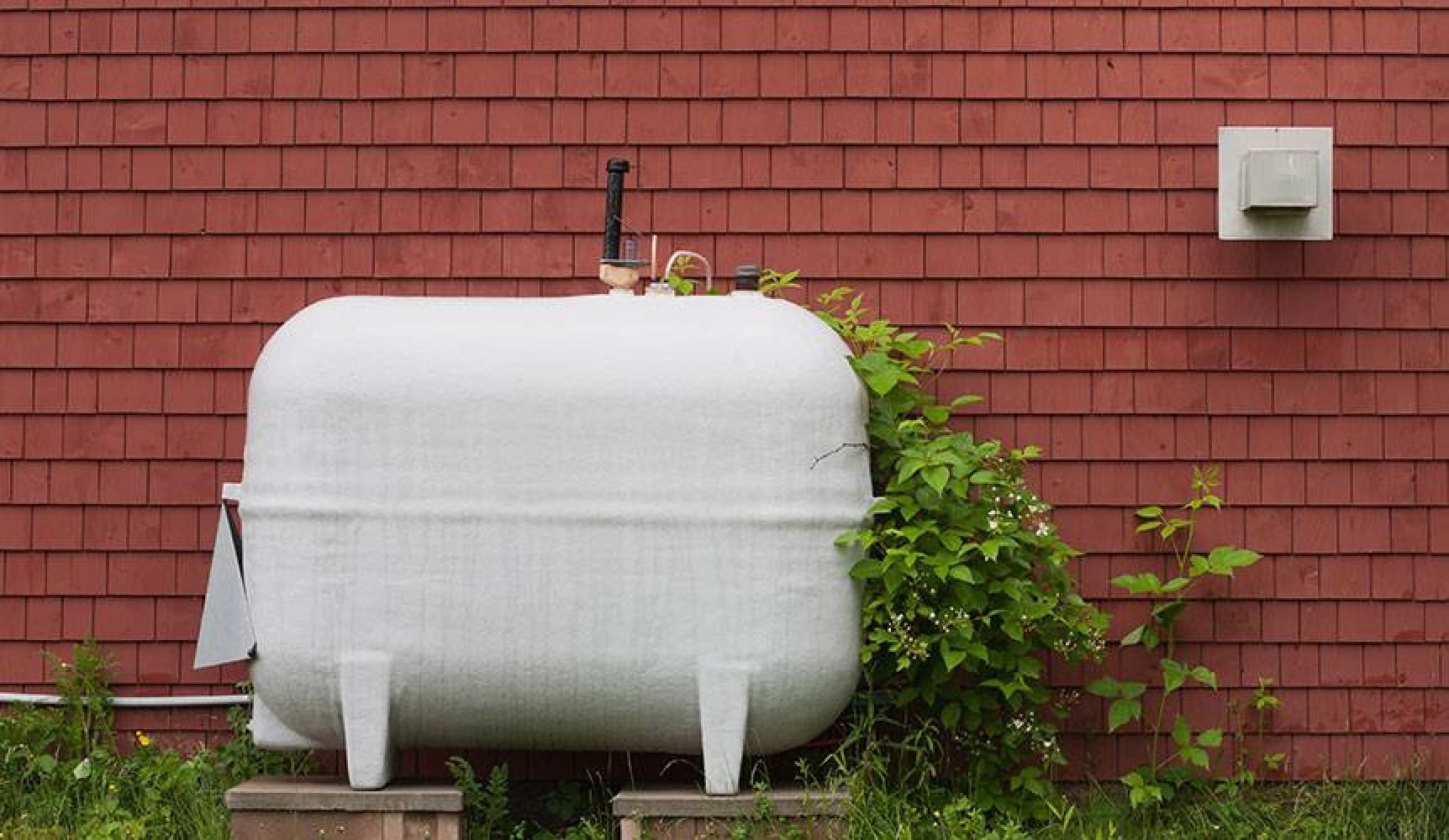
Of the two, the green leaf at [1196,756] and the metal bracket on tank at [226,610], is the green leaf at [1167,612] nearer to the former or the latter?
the green leaf at [1196,756]

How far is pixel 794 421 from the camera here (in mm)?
4281

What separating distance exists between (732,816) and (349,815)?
3.38 ft

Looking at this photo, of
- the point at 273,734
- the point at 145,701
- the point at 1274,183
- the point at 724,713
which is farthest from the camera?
the point at 145,701

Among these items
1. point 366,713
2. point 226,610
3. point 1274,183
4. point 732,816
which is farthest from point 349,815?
point 1274,183

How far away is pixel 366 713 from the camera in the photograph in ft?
14.0

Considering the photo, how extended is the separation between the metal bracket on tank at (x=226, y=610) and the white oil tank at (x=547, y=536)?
0.37ft

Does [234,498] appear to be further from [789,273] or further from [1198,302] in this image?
[1198,302]

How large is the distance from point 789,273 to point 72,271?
2.29 metres

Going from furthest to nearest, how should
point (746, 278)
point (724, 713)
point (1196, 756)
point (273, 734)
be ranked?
point (1196, 756) → point (746, 278) → point (273, 734) → point (724, 713)

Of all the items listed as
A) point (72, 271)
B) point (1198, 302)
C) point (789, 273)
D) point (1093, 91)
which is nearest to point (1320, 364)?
point (1198, 302)

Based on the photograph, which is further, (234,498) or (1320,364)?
(1320,364)

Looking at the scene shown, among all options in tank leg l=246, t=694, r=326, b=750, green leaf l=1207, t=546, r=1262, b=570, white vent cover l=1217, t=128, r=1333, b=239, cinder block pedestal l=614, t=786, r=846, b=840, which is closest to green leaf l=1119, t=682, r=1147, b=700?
green leaf l=1207, t=546, r=1262, b=570

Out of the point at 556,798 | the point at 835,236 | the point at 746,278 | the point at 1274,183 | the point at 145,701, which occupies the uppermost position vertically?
the point at 1274,183

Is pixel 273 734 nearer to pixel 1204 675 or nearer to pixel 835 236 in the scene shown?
pixel 835 236
